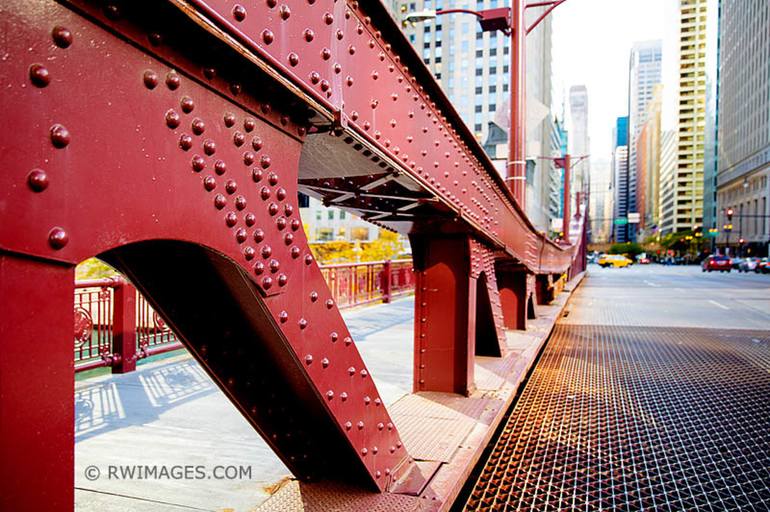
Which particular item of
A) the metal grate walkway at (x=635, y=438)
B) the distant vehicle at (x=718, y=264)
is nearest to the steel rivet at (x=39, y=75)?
the metal grate walkway at (x=635, y=438)

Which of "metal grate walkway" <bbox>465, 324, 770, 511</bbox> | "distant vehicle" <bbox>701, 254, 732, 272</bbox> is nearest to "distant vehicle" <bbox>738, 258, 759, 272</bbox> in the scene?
"distant vehicle" <bbox>701, 254, 732, 272</bbox>

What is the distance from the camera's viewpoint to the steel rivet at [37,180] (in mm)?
1053

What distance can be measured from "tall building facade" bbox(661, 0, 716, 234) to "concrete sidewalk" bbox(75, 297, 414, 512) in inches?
5862

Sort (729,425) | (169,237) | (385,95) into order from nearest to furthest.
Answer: (169,237) < (385,95) < (729,425)

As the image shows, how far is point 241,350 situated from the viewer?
2.26 meters

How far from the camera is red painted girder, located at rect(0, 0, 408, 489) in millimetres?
1053

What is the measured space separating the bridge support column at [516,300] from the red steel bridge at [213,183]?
5.35 metres

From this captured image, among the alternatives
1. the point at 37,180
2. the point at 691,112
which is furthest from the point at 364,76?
the point at 691,112

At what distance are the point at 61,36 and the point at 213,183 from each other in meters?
0.54

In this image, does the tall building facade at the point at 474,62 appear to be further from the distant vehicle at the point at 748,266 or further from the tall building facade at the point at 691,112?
the tall building facade at the point at 691,112

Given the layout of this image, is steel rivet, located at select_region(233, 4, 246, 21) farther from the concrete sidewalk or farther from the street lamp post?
the street lamp post

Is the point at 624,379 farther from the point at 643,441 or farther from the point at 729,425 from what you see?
the point at 643,441

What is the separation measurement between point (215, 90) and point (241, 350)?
3.65 feet

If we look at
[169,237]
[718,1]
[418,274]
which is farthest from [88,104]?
[718,1]
